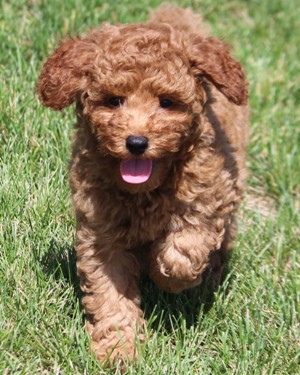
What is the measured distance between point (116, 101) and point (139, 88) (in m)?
0.14

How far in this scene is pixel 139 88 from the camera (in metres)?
4.46

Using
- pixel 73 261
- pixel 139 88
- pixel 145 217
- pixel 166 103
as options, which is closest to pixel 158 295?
pixel 73 261

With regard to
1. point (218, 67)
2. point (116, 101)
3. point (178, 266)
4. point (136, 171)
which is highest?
point (218, 67)

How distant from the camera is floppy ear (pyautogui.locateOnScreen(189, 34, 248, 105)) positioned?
15.5ft

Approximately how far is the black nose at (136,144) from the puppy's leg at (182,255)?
64cm

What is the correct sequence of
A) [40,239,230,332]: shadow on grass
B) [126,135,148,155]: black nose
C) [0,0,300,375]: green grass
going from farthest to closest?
[40,239,230,332]: shadow on grass → [0,0,300,375]: green grass → [126,135,148,155]: black nose

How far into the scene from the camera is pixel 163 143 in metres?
4.41

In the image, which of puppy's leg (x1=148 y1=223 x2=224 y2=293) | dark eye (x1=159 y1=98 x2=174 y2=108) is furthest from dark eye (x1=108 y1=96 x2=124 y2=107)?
puppy's leg (x1=148 y1=223 x2=224 y2=293)

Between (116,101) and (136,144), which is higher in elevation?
(116,101)

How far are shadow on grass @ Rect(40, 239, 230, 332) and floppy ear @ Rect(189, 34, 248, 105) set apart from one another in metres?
1.18

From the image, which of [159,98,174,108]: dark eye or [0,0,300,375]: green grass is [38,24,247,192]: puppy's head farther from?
[0,0,300,375]: green grass

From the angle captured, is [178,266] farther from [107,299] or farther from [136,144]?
[136,144]

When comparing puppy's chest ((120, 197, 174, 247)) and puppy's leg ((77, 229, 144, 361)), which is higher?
puppy's chest ((120, 197, 174, 247))

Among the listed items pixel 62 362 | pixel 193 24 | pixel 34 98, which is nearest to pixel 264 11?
pixel 193 24
